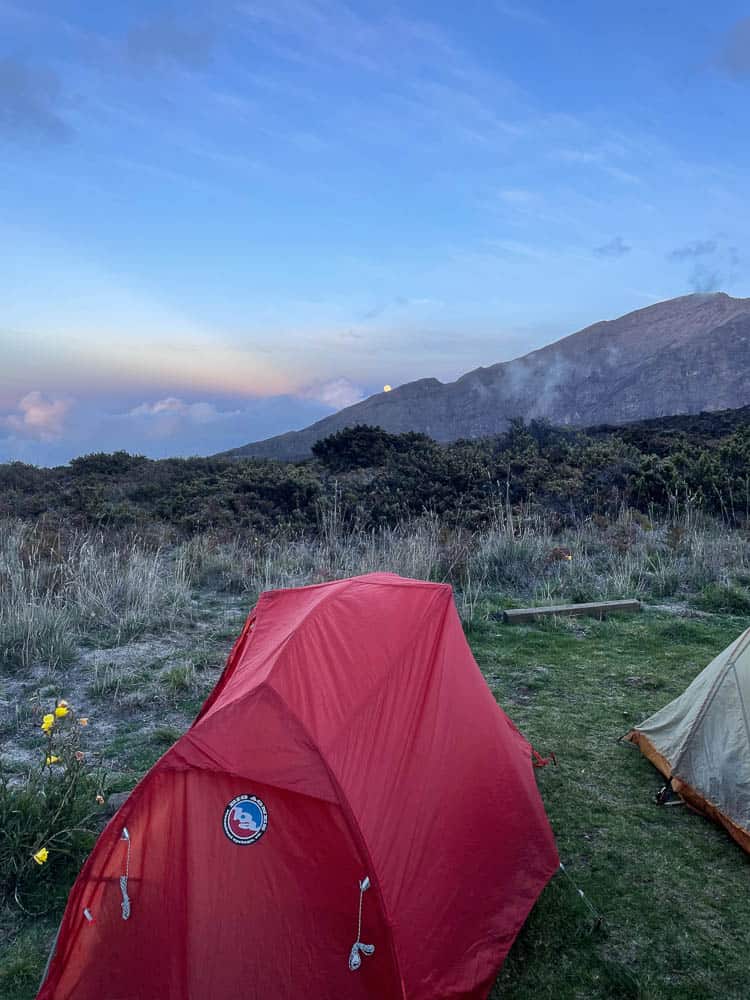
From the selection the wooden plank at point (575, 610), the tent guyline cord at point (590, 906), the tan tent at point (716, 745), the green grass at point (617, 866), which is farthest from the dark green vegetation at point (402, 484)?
the tent guyline cord at point (590, 906)

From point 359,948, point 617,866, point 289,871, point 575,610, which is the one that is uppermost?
point 289,871

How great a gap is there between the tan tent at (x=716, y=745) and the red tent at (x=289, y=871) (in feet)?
4.93

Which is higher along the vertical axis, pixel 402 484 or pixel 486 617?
pixel 402 484

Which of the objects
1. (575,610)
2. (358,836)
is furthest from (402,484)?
(358,836)

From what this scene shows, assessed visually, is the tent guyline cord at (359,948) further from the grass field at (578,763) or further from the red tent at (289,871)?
the grass field at (578,763)

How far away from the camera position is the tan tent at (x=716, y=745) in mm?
3844

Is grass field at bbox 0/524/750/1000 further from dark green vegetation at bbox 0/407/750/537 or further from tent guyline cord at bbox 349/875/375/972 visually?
dark green vegetation at bbox 0/407/750/537

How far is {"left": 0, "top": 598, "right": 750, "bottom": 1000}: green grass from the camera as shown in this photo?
2.92 meters

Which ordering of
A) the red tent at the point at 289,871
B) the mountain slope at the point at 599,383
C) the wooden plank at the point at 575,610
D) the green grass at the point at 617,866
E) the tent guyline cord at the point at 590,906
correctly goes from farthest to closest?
the mountain slope at the point at 599,383 → the wooden plank at the point at 575,610 → the tent guyline cord at the point at 590,906 → the green grass at the point at 617,866 → the red tent at the point at 289,871

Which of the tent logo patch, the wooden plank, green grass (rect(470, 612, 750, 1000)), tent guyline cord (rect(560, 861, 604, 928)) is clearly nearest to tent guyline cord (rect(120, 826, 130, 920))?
the tent logo patch

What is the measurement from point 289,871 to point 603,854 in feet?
6.51

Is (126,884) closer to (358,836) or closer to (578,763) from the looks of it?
(358,836)

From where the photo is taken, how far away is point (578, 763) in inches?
184

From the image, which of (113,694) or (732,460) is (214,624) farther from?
(732,460)
